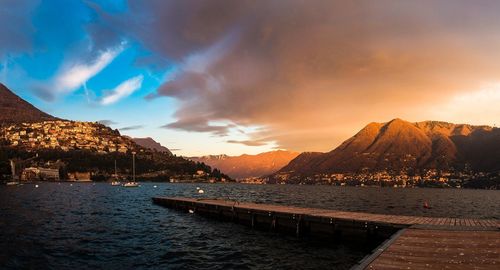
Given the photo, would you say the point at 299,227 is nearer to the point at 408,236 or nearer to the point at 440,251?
the point at 408,236

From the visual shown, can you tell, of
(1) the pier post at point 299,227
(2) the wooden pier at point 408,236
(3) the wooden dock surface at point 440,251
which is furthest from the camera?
(1) the pier post at point 299,227

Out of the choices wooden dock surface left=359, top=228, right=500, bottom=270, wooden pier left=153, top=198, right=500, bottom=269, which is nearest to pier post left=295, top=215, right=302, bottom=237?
wooden pier left=153, top=198, right=500, bottom=269

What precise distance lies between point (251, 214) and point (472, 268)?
106 ft

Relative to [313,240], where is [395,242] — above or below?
above

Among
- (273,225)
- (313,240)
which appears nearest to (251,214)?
(273,225)

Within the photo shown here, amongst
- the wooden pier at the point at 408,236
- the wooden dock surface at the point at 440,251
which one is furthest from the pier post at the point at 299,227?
the wooden dock surface at the point at 440,251

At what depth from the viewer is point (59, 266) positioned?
2577 cm

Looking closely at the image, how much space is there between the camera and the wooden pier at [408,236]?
1639cm

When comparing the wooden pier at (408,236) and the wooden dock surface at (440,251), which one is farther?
the wooden pier at (408,236)

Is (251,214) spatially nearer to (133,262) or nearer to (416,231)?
(133,262)

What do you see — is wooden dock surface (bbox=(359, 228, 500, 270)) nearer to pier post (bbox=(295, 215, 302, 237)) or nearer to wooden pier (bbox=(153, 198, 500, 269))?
wooden pier (bbox=(153, 198, 500, 269))

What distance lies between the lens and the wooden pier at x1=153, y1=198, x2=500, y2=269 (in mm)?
16391

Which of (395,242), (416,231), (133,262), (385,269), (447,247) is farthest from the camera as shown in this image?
(133,262)

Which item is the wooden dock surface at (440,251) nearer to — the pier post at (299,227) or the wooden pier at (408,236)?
the wooden pier at (408,236)
